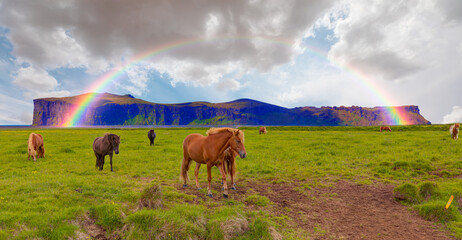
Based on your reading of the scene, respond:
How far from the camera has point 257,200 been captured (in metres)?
8.11

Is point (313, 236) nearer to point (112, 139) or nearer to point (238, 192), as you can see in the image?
point (238, 192)

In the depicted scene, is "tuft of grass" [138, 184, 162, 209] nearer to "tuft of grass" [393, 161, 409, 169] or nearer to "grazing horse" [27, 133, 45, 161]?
"tuft of grass" [393, 161, 409, 169]

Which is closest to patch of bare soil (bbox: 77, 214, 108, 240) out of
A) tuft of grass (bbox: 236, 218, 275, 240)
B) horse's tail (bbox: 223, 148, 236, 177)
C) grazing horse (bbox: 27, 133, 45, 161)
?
tuft of grass (bbox: 236, 218, 275, 240)

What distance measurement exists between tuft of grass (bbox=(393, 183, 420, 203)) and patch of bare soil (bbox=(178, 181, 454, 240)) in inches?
13.9

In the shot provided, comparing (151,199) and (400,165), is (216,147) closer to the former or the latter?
(151,199)

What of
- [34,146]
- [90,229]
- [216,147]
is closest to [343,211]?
[216,147]

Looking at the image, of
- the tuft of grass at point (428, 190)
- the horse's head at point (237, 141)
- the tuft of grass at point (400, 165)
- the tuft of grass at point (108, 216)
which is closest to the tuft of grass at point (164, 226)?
the tuft of grass at point (108, 216)

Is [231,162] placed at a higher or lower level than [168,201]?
higher

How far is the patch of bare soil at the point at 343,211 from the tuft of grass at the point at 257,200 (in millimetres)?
258

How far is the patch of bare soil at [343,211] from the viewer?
6043mm

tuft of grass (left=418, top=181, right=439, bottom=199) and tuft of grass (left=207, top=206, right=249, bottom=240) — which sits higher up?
tuft of grass (left=418, top=181, right=439, bottom=199)

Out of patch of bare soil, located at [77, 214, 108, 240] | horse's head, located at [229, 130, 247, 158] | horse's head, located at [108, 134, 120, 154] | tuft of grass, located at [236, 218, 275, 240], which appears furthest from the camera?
horse's head, located at [108, 134, 120, 154]

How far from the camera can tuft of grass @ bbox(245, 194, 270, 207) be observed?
788 cm

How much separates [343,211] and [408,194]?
3179 millimetres
